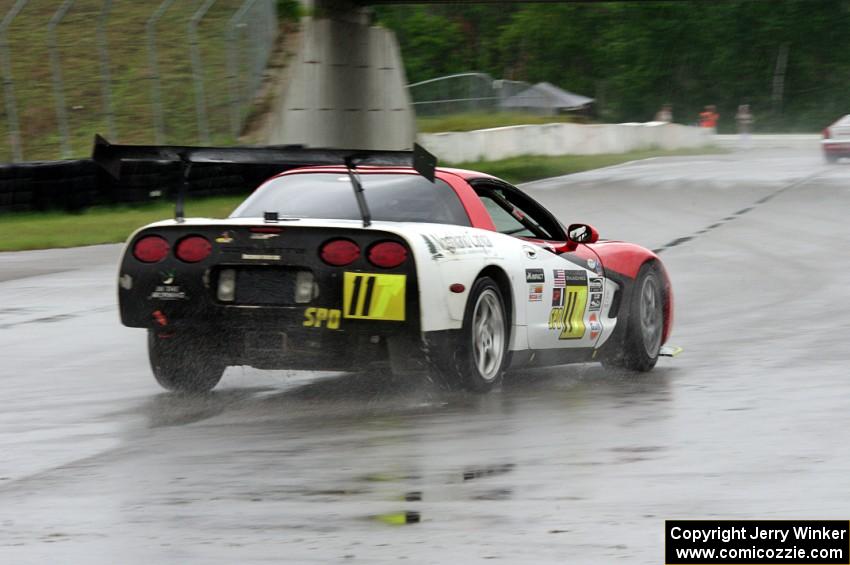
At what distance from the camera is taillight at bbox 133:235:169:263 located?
802cm

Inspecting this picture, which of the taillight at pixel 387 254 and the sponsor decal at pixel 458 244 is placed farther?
the sponsor decal at pixel 458 244

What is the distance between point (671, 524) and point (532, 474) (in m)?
1.09

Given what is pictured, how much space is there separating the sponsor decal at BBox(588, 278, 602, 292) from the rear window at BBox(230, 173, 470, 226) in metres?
1.17

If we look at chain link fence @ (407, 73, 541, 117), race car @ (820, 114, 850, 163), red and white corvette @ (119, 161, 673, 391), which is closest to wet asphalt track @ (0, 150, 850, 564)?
red and white corvette @ (119, 161, 673, 391)

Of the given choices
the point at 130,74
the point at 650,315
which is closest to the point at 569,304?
the point at 650,315

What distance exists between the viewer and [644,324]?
31.8 feet

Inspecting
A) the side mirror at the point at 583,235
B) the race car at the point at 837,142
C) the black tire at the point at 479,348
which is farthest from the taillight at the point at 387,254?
the race car at the point at 837,142

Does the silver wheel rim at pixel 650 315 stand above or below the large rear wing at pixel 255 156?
below

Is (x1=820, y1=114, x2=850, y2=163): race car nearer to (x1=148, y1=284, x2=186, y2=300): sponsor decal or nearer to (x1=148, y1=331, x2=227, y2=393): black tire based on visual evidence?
(x1=148, y1=331, x2=227, y2=393): black tire

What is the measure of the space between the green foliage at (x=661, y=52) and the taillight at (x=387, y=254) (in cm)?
8604

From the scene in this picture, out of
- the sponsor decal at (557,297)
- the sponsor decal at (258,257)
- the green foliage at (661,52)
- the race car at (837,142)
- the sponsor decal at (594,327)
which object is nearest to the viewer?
the sponsor decal at (258,257)

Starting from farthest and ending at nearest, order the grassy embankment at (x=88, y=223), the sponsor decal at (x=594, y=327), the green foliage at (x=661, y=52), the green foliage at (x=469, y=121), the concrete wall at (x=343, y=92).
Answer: the green foliage at (x=661, y=52) → the green foliage at (x=469, y=121) → the concrete wall at (x=343, y=92) → the grassy embankment at (x=88, y=223) → the sponsor decal at (x=594, y=327)

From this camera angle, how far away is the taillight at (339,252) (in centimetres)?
768

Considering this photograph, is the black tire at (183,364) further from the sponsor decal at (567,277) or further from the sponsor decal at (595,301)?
the sponsor decal at (595,301)
